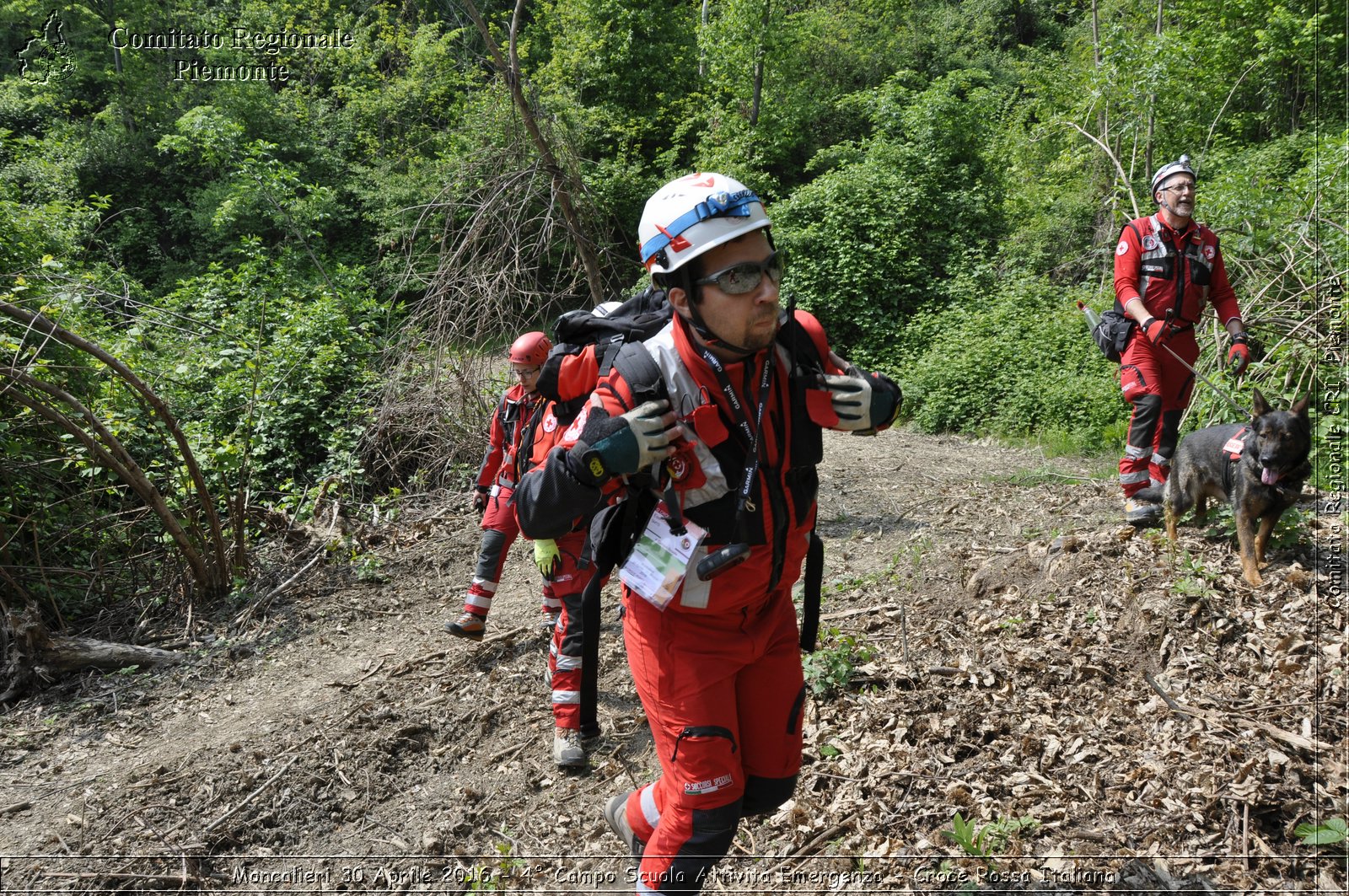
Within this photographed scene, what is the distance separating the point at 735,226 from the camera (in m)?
2.63

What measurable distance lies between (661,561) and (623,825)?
1.23 metres

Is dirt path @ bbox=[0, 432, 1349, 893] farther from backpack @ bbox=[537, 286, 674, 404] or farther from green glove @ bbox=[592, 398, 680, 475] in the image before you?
backpack @ bbox=[537, 286, 674, 404]

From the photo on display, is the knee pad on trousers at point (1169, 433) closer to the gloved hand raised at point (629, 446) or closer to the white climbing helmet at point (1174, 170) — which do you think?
the white climbing helmet at point (1174, 170)

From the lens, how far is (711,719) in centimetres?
271

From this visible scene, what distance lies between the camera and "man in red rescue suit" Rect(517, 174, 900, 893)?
2.64 m

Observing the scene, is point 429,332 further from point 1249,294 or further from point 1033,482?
point 1249,294

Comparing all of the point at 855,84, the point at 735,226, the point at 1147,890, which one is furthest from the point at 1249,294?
the point at 855,84

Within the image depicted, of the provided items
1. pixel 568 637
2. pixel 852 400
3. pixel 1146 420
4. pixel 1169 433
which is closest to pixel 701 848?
pixel 852 400

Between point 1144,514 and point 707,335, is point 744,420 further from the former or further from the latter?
point 1144,514

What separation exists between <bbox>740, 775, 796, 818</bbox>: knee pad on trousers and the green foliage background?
5.34 m

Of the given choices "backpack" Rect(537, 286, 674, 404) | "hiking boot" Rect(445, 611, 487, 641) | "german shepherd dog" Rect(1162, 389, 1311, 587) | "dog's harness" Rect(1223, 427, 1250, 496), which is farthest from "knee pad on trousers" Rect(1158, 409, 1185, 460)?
"hiking boot" Rect(445, 611, 487, 641)

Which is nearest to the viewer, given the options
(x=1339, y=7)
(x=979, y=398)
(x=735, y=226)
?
(x=735, y=226)

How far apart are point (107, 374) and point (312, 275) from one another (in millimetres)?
10537

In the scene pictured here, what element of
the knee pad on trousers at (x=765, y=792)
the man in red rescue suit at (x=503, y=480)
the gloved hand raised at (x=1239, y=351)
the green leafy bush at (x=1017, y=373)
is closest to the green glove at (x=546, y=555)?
the man in red rescue suit at (x=503, y=480)
